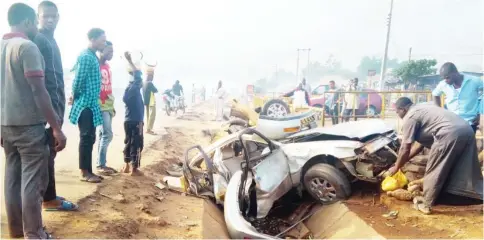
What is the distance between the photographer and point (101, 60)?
509cm

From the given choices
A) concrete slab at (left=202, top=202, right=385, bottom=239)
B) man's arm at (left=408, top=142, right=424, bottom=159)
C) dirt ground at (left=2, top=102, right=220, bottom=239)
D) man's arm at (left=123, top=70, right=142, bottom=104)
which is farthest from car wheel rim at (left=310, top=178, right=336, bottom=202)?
man's arm at (left=123, top=70, right=142, bottom=104)

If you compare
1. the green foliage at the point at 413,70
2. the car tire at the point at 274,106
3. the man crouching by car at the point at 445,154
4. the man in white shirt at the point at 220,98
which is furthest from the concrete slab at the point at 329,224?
the green foliage at the point at 413,70

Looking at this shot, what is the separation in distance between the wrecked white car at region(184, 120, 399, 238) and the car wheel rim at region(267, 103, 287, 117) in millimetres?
4681

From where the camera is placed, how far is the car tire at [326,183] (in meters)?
4.88

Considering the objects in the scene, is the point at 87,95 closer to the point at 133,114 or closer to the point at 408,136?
the point at 133,114

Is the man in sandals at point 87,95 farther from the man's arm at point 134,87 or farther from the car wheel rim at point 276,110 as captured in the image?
the car wheel rim at point 276,110

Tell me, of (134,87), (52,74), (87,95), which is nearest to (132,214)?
(87,95)

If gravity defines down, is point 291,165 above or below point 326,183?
above

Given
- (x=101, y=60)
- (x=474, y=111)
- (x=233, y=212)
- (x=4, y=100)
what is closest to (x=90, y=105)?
(x=101, y=60)

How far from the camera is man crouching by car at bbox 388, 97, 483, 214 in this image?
14.2ft

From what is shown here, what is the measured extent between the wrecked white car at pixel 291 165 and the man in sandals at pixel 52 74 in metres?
1.96

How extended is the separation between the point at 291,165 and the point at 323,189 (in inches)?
21.7

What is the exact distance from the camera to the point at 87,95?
4500mm

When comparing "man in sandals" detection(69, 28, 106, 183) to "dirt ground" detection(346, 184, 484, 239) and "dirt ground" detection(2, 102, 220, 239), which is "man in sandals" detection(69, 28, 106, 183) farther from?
"dirt ground" detection(346, 184, 484, 239)
